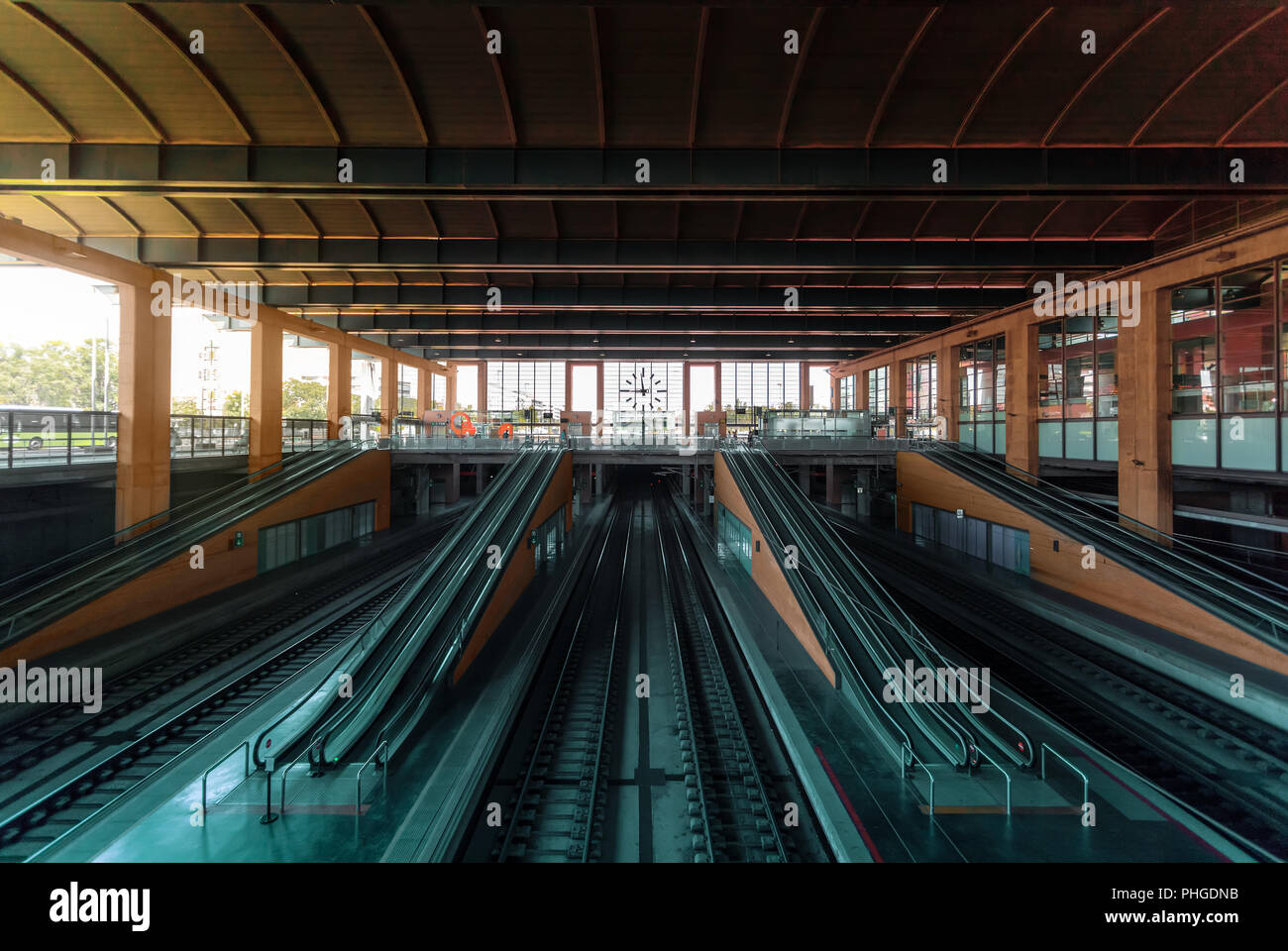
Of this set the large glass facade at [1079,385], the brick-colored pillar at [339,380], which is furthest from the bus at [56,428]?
the large glass facade at [1079,385]

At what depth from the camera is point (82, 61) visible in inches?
386

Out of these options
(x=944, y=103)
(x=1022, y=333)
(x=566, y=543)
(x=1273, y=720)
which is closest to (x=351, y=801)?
(x=1273, y=720)

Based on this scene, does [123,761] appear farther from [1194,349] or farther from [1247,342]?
[1194,349]

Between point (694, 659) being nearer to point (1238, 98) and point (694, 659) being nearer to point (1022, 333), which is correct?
point (1238, 98)

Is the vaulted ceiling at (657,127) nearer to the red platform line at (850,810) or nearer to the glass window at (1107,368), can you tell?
the glass window at (1107,368)

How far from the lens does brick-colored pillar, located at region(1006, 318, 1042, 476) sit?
21.6 m

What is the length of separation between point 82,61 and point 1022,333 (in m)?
27.3

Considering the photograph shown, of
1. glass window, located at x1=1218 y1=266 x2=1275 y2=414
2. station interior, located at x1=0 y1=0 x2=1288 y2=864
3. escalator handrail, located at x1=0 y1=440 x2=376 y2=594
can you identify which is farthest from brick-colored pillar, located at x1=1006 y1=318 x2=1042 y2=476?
escalator handrail, located at x1=0 y1=440 x2=376 y2=594

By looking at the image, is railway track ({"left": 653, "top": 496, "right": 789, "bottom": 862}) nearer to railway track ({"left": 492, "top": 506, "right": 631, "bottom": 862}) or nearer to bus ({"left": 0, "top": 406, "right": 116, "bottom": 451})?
railway track ({"left": 492, "top": 506, "right": 631, "bottom": 862})

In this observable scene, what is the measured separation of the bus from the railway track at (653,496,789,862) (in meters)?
16.3

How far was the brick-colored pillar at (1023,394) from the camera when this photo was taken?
70.8 ft

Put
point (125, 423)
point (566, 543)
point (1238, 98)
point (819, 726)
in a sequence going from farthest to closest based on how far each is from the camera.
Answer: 1. point (566, 543)
2. point (125, 423)
3. point (1238, 98)
4. point (819, 726)

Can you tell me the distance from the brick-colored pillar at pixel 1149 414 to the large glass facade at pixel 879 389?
19.7 metres

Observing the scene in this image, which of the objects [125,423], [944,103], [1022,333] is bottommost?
[125,423]
